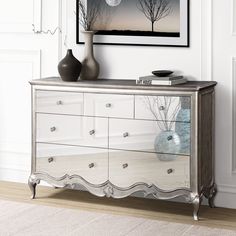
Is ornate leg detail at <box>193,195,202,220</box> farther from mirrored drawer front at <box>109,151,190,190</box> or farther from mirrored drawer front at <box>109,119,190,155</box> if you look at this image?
mirrored drawer front at <box>109,119,190,155</box>

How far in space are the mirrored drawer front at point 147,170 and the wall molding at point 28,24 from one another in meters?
1.28

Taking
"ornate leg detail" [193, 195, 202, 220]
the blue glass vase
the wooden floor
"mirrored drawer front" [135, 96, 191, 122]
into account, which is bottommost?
the wooden floor

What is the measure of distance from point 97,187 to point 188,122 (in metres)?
0.81

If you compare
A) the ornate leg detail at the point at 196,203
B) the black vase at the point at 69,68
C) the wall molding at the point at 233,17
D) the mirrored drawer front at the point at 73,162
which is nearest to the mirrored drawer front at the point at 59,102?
the black vase at the point at 69,68

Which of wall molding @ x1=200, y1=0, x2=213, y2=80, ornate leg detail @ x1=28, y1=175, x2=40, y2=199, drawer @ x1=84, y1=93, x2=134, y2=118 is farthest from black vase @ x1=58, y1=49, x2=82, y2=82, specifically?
wall molding @ x1=200, y1=0, x2=213, y2=80

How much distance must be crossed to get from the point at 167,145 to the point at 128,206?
584mm

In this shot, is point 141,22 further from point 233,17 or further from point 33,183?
point 33,183

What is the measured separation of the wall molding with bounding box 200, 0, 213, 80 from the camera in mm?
4383

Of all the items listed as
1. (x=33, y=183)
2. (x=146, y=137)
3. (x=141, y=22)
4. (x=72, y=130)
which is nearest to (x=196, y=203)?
(x=146, y=137)

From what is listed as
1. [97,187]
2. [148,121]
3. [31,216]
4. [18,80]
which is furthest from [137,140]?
[18,80]

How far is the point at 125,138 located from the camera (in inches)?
171

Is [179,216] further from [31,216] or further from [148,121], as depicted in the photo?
[31,216]

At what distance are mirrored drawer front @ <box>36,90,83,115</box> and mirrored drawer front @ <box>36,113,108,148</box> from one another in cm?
4

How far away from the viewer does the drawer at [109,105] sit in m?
4.30
